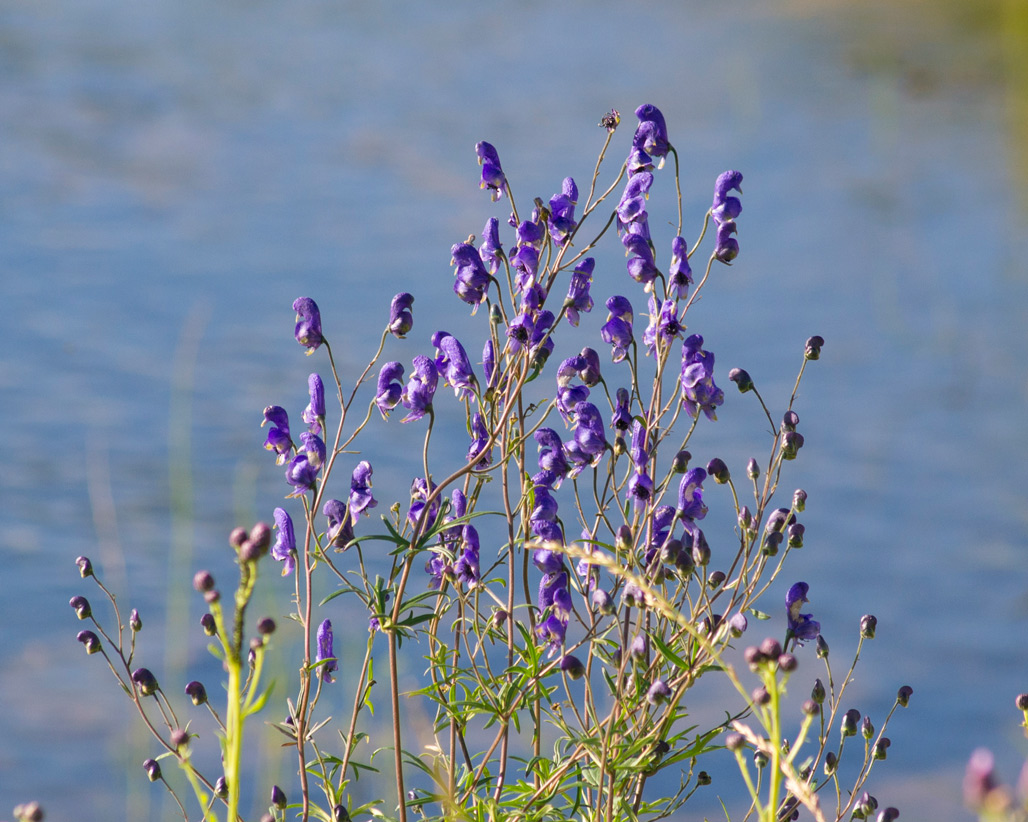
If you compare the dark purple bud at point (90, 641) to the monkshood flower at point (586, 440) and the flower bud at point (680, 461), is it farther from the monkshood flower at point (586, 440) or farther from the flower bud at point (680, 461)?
the flower bud at point (680, 461)

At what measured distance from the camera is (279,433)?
1.72 m

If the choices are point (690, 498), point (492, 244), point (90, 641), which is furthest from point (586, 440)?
point (90, 641)

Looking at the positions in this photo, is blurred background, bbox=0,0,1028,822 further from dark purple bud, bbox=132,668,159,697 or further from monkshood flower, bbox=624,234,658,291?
monkshood flower, bbox=624,234,658,291

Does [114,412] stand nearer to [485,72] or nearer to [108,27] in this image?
[485,72]

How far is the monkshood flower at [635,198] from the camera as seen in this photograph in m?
1.68

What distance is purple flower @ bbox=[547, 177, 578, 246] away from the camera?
1.72 metres

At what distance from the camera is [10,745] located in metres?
3.24

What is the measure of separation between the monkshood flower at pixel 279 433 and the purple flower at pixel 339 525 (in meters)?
0.08

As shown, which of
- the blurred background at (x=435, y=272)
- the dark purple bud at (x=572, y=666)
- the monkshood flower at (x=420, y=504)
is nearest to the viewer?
the dark purple bud at (x=572, y=666)

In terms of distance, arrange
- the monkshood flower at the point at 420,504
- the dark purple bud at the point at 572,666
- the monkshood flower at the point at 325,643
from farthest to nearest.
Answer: the monkshood flower at the point at 325,643 → the monkshood flower at the point at 420,504 → the dark purple bud at the point at 572,666

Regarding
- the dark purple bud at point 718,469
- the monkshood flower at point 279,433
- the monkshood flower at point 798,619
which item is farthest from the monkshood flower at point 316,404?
the monkshood flower at point 798,619

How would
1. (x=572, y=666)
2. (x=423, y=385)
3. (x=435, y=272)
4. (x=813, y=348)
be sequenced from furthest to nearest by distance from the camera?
(x=435, y=272), (x=813, y=348), (x=423, y=385), (x=572, y=666)

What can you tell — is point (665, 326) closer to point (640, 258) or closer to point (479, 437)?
point (640, 258)

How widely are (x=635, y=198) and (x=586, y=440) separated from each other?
0.30 meters
